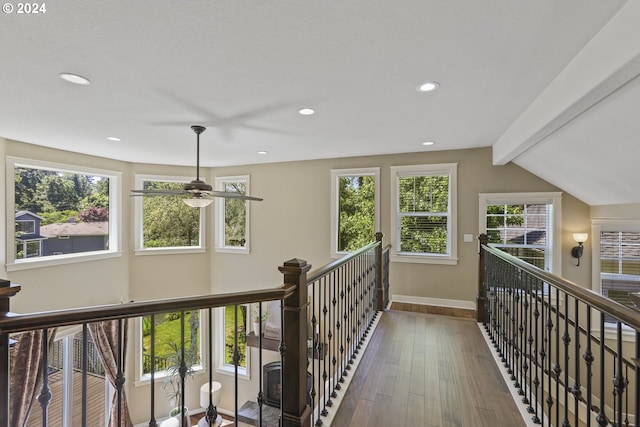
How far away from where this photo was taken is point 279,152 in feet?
16.4

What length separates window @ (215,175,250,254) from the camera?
20.7ft

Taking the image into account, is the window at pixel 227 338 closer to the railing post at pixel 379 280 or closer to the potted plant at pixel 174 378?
the potted plant at pixel 174 378

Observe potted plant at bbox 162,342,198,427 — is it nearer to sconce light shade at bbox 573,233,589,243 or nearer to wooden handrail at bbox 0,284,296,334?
wooden handrail at bbox 0,284,296,334

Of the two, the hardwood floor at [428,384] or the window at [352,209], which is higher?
the window at [352,209]

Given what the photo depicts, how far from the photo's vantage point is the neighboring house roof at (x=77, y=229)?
4.71m

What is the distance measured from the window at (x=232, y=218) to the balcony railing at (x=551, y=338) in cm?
468

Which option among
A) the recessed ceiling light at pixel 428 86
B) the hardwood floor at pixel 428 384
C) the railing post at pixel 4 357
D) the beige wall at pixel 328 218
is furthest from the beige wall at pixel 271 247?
the railing post at pixel 4 357

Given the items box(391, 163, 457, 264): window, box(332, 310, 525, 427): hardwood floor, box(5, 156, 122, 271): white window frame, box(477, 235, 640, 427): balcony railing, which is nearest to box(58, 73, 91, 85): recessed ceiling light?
box(5, 156, 122, 271): white window frame

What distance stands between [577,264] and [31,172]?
8.41m

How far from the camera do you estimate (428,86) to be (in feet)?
8.00

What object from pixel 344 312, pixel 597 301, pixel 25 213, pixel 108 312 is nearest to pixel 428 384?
pixel 344 312

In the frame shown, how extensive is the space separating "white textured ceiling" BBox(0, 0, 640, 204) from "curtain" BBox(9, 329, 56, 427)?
2.97 meters

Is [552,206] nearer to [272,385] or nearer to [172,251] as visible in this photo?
[272,385]

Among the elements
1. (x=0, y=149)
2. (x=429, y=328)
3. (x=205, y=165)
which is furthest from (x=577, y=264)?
(x=0, y=149)
